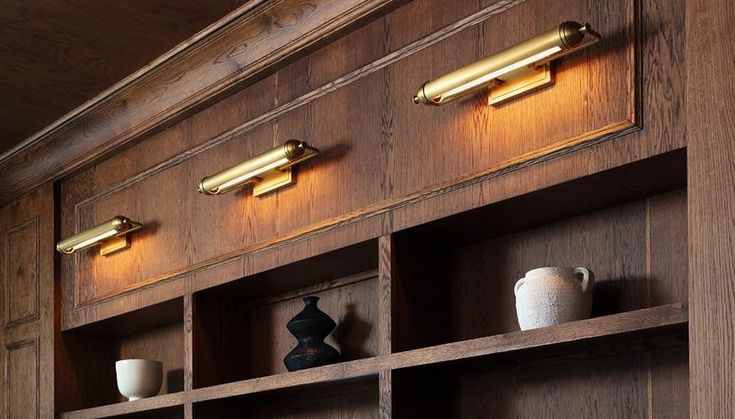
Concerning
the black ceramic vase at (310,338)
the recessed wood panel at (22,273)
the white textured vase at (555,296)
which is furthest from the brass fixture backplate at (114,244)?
the white textured vase at (555,296)

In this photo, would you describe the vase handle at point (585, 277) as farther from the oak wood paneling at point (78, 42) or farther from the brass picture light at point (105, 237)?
the brass picture light at point (105, 237)

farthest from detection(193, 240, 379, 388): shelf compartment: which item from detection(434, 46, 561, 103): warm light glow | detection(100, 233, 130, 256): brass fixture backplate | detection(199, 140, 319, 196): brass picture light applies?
detection(434, 46, 561, 103): warm light glow

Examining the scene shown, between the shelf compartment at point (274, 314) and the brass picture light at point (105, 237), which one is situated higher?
the brass picture light at point (105, 237)

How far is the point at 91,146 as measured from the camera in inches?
149

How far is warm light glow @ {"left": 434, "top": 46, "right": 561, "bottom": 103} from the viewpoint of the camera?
2.19 meters

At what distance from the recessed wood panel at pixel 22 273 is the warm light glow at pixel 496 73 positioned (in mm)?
2182

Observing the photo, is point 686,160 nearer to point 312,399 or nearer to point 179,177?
point 312,399

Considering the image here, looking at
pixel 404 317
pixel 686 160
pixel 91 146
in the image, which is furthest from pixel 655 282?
pixel 91 146

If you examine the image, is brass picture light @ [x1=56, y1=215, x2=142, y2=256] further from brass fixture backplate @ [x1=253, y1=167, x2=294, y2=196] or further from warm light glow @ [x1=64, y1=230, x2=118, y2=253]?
brass fixture backplate @ [x1=253, y1=167, x2=294, y2=196]

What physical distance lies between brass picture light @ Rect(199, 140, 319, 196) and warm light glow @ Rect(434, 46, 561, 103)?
0.53m

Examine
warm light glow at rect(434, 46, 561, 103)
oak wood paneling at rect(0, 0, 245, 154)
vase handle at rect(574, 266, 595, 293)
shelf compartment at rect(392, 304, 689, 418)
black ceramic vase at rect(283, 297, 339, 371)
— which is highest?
oak wood paneling at rect(0, 0, 245, 154)

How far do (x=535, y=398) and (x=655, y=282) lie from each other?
411 mm

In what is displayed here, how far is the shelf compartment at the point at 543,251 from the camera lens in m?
2.23

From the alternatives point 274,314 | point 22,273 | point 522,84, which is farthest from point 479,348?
point 22,273
